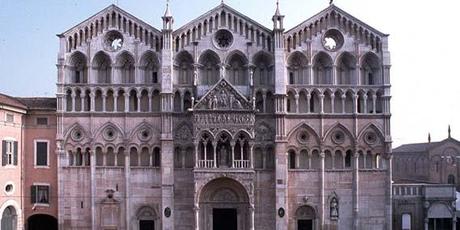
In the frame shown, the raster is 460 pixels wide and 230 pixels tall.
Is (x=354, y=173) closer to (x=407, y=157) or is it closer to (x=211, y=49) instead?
(x=211, y=49)

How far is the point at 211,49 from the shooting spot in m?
46.9

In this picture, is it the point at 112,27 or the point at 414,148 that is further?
the point at 414,148

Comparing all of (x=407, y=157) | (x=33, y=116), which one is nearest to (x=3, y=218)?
(x=33, y=116)

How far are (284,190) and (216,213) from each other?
548 cm

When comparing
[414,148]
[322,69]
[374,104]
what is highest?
[322,69]

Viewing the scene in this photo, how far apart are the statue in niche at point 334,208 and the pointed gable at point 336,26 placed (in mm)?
11954

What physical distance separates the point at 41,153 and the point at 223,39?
16333 millimetres

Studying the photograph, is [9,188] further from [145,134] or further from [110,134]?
[145,134]

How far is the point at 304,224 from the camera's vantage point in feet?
153

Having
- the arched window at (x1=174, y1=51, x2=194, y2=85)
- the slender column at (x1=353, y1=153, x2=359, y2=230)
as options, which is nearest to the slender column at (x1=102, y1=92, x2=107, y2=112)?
the arched window at (x1=174, y1=51, x2=194, y2=85)

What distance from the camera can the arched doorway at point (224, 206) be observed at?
45.9 meters

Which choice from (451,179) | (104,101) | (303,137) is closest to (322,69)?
(303,137)

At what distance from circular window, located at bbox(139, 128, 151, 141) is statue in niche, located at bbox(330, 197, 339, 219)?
14.6 meters

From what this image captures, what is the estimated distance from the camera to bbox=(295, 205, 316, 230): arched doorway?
1827 inches
